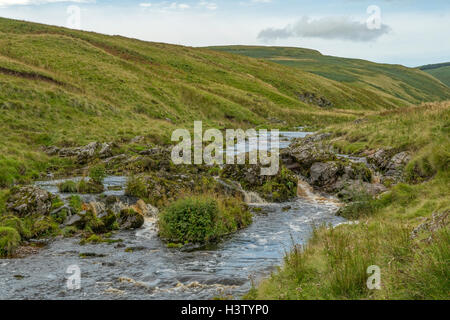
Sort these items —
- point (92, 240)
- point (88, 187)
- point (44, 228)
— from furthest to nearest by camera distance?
point (88, 187) < point (44, 228) < point (92, 240)

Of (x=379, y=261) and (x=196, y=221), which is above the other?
(x=379, y=261)

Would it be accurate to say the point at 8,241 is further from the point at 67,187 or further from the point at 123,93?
the point at 123,93

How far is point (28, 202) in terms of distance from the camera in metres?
15.6

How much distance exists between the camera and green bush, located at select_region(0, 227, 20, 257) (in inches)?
480

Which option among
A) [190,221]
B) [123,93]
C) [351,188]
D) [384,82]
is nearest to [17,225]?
[190,221]

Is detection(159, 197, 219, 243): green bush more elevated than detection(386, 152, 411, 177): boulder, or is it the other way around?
detection(386, 152, 411, 177): boulder

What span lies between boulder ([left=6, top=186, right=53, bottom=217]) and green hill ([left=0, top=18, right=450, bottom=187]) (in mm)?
4869

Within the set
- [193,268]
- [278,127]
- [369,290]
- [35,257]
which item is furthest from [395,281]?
[278,127]

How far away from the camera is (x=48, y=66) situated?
170 feet

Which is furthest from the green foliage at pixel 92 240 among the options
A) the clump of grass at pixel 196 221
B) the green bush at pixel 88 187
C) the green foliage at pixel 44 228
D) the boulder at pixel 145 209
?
the green bush at pixel 88 187

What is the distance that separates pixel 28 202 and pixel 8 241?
11.5 feet

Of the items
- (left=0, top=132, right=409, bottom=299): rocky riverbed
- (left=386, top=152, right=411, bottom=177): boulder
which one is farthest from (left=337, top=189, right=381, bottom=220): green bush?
(left=386, top=152, right=411, bottom=177): boulder

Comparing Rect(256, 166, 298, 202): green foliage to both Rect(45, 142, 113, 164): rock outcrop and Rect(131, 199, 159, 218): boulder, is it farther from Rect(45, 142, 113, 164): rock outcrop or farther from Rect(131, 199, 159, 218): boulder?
Rect(45, 142, 113, 164): rock outcrop

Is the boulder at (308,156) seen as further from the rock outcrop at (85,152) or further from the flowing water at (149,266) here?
the rock outcrop at (85,152)
